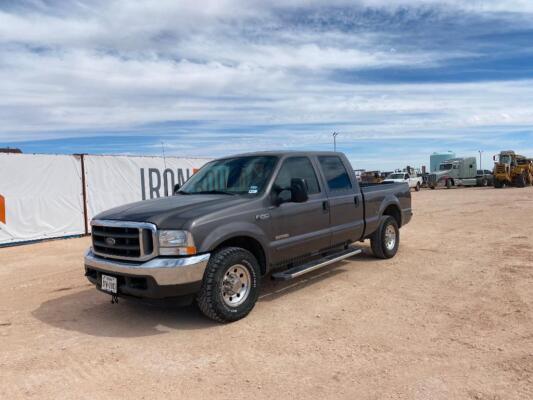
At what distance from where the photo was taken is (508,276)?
6.44m

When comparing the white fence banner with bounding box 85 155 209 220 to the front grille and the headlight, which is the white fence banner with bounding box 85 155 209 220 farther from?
the headlight

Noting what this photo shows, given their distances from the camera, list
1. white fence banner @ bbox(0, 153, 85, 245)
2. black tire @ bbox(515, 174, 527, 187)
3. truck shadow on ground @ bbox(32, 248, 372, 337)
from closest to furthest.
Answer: truck shadow on ground @ bbox(32, 248, 372, 337), white fence banner @ bbox(0, 153, 85, 245), black tire @ bbox(515, 174, 527, 187)

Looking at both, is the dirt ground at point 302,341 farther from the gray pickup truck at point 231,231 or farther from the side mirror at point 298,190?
the side mirror at point 298,190

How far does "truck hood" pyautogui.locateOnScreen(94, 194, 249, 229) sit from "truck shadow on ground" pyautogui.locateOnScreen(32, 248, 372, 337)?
34.1 inches

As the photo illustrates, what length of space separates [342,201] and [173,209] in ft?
8.95

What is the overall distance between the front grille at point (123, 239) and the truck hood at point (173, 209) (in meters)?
0.08

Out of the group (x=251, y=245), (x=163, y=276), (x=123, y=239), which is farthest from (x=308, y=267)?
(x=123, y=239)

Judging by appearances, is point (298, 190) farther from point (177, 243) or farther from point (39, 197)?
point (39, 197)

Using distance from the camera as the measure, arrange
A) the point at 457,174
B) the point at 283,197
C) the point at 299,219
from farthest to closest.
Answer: the point at 457,174 < the point at 299,219 < the point at 283,197

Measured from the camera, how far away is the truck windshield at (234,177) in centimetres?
553

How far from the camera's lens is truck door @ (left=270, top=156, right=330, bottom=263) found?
5.42m

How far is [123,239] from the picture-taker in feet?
15.6

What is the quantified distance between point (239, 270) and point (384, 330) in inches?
64.9

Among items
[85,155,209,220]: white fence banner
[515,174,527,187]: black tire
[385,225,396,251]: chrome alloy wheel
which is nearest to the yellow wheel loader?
[515,174,527,187]: black tire
